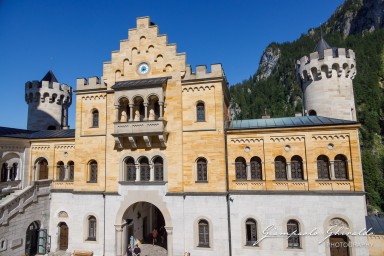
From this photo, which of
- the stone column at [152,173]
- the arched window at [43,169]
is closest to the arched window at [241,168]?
the stone column at [152,173]

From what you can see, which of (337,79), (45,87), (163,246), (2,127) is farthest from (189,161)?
(45,87)

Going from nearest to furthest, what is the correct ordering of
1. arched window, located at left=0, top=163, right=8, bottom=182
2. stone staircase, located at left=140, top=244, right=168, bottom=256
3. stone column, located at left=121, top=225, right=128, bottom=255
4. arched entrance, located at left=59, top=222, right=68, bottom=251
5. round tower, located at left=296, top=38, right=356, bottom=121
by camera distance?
1. stone column, located at left=121, top=225, right=128, bottom=255
2. stone staircase, located at left=140, top=244, right=168, bottom=256
3. arched window, located at left=0, top=163, right=8, bottom=182
4. arched entrance, located at left=59, top=222, right=68, bottom=251
5. round tower, located at left=296, top=38, right=356, bottom=121

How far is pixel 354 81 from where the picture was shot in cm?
9044

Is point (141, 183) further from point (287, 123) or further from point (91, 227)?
point (287, 123)

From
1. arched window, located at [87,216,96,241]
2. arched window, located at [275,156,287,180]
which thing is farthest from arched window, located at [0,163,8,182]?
arched window, located at [275,156,287,180]

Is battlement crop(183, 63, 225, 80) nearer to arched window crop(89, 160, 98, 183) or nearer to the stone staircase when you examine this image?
arched window crop(89, 160, 98, 183)

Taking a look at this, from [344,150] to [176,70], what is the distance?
1368 centimetres

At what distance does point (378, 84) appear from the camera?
287ft

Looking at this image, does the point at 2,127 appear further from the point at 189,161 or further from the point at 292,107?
the point at 292,107

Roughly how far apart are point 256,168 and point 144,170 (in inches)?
349

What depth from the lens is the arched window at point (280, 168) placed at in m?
18.8

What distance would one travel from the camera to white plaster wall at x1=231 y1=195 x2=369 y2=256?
16.9 metres

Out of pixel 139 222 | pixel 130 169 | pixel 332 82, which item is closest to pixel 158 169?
pixel 130 169

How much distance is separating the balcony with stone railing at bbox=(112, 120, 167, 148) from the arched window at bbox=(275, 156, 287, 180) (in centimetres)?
870
